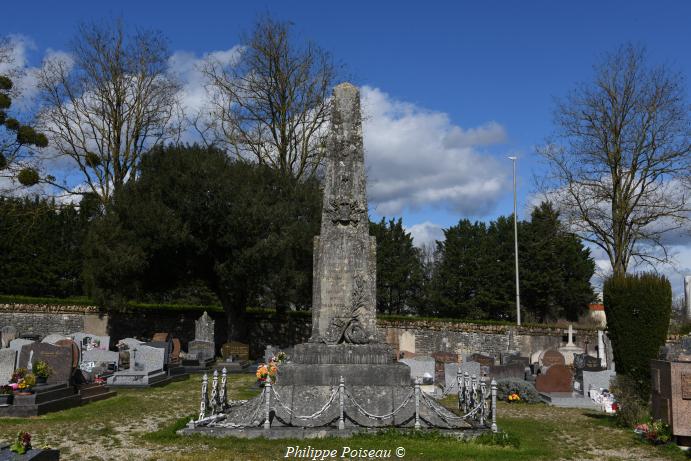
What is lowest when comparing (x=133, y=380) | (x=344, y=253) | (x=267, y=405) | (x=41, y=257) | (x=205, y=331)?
(x=133, y=380)

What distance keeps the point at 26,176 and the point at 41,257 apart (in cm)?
1178

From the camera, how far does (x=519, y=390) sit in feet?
54.7

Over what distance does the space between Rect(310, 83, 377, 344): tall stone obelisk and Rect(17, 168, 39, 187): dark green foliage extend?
79.9 feet

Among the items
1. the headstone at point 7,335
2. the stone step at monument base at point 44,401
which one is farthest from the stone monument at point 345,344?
the headstone at point 7,335

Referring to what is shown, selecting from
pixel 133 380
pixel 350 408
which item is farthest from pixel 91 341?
pixel 350 408

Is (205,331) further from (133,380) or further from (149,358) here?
(133,380)

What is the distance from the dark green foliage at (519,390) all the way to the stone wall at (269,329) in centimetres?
1160

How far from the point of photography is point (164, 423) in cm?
1202

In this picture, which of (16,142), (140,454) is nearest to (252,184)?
(16,142)

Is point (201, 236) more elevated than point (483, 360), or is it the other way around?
point (201, 236)

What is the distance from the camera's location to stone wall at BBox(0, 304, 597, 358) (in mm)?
32688

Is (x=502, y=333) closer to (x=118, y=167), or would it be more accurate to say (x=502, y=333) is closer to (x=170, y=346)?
(x=170, y=346)

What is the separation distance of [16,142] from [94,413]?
75.1 feet

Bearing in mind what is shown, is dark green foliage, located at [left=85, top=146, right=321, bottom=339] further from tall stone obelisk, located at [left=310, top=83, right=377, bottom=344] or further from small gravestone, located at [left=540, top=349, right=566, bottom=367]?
tall stone obelisk, located at [left=310, top=83, right=377, bottom=344]
